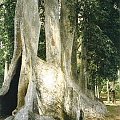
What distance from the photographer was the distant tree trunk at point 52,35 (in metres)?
11.1

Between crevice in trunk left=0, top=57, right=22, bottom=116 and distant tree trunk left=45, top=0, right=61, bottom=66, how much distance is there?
1023 mm

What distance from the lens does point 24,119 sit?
8125mm

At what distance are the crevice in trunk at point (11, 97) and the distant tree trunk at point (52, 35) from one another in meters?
1.02

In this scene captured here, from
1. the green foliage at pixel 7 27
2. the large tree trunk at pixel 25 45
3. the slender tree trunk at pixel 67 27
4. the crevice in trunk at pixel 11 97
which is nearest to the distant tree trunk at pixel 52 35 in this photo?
the large tree trunk at pixel 25 45

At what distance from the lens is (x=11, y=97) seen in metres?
11.0

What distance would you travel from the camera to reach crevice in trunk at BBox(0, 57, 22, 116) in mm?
10773

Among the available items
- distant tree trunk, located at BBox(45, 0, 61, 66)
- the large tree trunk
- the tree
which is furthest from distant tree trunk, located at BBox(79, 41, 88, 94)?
the large tree trunk

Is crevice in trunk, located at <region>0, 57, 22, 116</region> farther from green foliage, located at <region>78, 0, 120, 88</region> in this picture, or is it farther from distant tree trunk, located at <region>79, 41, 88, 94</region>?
distant tree trunk, located at <region>79, 41, 88, 94</region>

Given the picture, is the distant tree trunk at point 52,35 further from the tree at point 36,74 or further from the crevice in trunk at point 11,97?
the crevice in trunk at point 11,97

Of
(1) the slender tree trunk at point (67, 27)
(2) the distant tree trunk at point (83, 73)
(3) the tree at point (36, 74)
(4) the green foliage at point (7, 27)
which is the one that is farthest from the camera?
(2) the distant tree trunk at point (83, 73)

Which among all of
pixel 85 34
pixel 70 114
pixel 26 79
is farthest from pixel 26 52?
pixel 85 34

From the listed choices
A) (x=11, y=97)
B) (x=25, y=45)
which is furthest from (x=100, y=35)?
(x=25, y=45)

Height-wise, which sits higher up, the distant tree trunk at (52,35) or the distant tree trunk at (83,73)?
the distant tree trunk at (52,35)

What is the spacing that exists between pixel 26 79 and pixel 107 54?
253 inches
